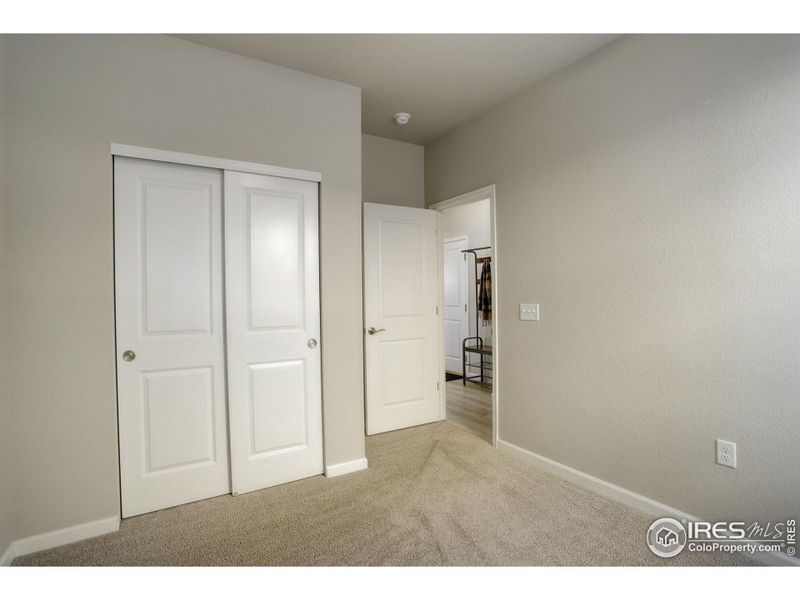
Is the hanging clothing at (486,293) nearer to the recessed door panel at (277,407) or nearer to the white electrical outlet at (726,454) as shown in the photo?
the recessed door panel at (277,407)

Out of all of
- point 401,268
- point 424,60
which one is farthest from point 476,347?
point 424,60

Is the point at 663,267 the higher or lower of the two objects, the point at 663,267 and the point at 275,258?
the lower

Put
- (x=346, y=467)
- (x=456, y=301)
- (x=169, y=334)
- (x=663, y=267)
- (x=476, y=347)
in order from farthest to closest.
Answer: (x=456, y=301)
(x=476, y=347)
(x=346, y=467)
(x=169, y=334)
(x=663, y=267)

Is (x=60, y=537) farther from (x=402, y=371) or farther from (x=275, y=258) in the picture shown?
(x=402, y=371)

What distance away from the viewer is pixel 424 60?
8.18 feet

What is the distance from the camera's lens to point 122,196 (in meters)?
2.10

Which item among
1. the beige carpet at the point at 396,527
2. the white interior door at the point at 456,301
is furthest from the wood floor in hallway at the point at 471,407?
the beige carpet at the point at 396,527

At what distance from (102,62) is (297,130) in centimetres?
103

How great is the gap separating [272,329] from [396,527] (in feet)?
4.44

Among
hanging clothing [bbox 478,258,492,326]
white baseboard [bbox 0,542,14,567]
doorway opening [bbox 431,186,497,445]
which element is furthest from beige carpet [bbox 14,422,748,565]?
hanging clothing [bbox 478,258,492,326]

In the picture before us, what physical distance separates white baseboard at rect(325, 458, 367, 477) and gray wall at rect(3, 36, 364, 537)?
1.17 meters

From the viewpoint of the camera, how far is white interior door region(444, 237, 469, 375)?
594cm
